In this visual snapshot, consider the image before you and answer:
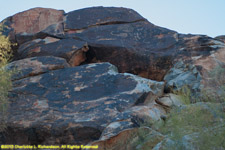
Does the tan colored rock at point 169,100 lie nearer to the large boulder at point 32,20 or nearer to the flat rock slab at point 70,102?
the flat rock slab at point 70,102

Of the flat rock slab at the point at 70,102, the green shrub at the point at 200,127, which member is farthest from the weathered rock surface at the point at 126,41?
the green shrub at the point at 200,127

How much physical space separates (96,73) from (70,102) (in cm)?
120

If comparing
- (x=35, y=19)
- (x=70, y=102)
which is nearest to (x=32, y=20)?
(x=35, y=19)

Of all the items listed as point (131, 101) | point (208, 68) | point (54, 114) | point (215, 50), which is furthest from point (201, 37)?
point (54, 114)

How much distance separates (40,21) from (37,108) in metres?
5.26

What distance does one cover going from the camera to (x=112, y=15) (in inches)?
445

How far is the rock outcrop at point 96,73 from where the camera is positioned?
6391 millimetres

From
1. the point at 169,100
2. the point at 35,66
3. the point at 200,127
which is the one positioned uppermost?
the point at 35,66

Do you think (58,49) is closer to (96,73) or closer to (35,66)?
(35,66)

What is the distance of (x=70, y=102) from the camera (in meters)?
7.25

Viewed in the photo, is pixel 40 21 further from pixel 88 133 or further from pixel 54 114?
pixel 88 133

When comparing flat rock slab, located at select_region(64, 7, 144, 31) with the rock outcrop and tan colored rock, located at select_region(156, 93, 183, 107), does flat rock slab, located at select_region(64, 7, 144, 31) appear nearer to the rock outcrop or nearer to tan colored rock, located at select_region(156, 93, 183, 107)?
the rock outcrop

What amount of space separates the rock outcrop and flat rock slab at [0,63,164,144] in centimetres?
2

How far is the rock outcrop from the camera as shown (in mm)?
6391
